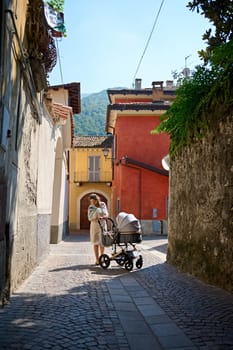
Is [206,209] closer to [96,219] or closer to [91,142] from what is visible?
[96,219]

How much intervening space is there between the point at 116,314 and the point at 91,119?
2353 inches

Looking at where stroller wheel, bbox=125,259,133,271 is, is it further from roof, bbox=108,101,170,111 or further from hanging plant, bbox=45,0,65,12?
roof, bbox=108,101,170,111

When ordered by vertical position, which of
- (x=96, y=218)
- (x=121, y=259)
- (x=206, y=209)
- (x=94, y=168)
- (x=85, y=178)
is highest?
(x=94, y=168)

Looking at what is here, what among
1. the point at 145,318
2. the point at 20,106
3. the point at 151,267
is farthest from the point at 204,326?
the point at 151,267

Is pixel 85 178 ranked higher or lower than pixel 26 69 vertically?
higher

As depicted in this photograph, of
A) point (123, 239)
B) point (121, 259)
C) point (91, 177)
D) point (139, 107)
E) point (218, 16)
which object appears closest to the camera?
point (218, 16)

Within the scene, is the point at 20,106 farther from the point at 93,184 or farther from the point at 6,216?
the point at 93,184

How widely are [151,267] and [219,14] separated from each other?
5381mm

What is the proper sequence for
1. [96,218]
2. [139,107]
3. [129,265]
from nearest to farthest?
[129,265] → [96,218] → [139,107]

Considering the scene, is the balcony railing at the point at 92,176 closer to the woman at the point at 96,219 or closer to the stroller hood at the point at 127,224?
the woman at the point at 96,219

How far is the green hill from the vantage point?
5859cm

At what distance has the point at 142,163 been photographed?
21.5 metres

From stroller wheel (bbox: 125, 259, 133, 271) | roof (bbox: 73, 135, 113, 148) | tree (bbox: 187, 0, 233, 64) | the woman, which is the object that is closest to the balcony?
roof (bbox: 73, 135, 113, 148)

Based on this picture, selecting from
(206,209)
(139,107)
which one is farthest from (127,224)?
(139,107)
